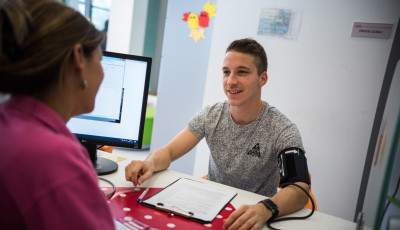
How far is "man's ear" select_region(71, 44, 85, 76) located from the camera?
0.53 metres

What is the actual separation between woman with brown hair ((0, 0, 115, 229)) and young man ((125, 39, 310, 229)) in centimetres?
72

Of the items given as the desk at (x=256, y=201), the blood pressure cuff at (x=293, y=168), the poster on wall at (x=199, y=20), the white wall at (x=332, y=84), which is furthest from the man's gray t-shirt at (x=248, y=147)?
the poster on wall at (x=199, y=20)

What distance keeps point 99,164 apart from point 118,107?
27 cm

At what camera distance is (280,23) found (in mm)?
2215

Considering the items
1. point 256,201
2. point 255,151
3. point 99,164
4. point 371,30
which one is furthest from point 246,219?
point 371,30

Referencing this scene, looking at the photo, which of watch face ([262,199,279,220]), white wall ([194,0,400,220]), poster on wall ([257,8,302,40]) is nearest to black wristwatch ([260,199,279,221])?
watch face ([262,199,279,220])

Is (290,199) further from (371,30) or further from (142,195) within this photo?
(371,30)

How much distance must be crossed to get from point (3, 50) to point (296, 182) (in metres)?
0.99

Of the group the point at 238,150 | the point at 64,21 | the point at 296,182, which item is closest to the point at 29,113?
the point at 64,21

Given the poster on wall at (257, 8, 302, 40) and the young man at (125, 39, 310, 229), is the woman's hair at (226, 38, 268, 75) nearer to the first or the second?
the young man at (125, 39, 310, 229)

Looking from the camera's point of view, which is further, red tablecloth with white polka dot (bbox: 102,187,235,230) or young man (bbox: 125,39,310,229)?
young man (bbox: 125,39,310,229)

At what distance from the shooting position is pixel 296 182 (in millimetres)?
1081

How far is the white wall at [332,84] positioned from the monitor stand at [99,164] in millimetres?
1450

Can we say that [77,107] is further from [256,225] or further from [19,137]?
[256,225]
